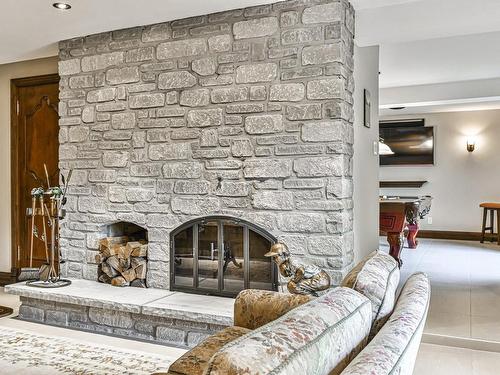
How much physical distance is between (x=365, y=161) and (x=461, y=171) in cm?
518

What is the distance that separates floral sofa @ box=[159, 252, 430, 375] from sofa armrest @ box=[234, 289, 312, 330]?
0.30 m

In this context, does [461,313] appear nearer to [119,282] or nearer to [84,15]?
[119,282]

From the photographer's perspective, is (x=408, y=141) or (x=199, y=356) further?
(x=408, y=141)

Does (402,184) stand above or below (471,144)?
below

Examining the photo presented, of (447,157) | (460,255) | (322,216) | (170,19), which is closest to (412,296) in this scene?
(322,216)

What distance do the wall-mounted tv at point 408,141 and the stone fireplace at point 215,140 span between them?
5.55m

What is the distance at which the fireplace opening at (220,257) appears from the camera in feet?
11.4

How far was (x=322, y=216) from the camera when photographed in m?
3.22

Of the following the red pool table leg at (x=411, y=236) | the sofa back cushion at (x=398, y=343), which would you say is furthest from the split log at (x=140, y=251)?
the red pool table leg at (x=411, y=236)

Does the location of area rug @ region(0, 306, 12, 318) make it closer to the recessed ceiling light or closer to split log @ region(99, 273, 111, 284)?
split log @ region(99, 273, 111, 284)

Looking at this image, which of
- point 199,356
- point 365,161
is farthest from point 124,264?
point 365,161

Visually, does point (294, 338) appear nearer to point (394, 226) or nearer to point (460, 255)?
point (394, 226)

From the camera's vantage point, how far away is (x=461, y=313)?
3.79 metres

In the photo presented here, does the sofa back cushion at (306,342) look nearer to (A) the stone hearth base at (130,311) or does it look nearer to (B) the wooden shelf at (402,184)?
(A) the stone hearth base at (130,311)
